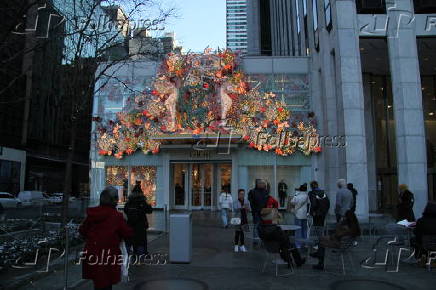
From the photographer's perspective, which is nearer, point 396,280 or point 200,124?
point 396,280

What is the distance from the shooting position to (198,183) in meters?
28.4

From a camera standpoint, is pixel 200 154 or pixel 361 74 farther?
pixel 200 154

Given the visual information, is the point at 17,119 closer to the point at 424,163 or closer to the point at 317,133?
the point at 317,133

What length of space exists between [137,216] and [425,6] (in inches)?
710

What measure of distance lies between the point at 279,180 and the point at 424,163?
10.7 metres

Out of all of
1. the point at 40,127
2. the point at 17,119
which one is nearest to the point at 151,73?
the point at 17,119

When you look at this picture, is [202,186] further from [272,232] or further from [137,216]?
[272,232]

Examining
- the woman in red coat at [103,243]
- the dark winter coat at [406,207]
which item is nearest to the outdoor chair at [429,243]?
the dark winter coat at [406,207]

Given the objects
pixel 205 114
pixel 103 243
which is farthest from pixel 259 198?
pixel 205 114

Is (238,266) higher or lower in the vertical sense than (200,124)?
lower

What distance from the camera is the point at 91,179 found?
2777 cm

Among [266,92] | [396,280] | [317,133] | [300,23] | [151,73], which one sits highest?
[300,23]

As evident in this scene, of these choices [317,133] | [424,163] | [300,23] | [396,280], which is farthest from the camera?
[300,23]

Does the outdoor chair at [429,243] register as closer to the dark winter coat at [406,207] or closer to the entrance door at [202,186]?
the dark winter coat at [406,207]
